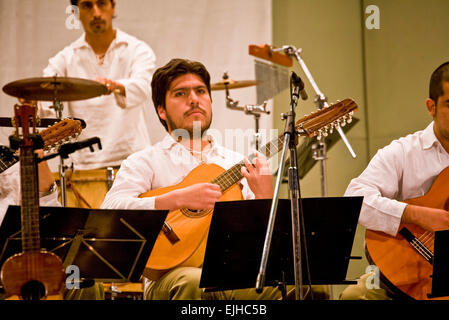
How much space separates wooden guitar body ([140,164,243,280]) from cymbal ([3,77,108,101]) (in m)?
1.28

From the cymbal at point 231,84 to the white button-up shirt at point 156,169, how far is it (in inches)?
52.7

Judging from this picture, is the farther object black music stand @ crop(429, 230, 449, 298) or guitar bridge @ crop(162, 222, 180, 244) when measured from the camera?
guitar bridge @ crop(162, 222, 180, 244)

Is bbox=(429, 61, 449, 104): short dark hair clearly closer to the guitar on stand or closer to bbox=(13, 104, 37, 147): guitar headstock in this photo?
the guitar on stand

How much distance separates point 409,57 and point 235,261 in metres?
2.95

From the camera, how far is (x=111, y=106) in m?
4.98

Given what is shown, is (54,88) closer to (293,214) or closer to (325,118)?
(325,118)

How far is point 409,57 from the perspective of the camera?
189 inches

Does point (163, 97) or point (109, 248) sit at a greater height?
point (163, 97)

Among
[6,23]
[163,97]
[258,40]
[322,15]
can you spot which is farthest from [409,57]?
[6,23]

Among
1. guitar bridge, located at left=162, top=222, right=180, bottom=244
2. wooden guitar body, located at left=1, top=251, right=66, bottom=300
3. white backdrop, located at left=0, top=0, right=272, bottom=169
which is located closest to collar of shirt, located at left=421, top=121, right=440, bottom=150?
guitar bridge, located at left=162, top=222, right=180, bottom=244

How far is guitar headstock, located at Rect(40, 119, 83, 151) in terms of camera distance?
2928 mm

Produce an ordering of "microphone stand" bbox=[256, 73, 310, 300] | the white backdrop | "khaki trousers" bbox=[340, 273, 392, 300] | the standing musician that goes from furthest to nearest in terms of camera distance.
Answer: the white backdrop < the standing musician < "khaki trousers" bbox=[340, 273, 392, 300] < "microphone stand" bbox=[256, 73, 310, 300]

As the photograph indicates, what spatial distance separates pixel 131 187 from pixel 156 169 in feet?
0.68
